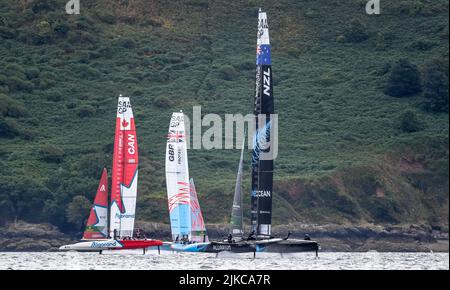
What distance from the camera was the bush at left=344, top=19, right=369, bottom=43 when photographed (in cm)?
12762

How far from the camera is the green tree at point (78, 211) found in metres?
81.4

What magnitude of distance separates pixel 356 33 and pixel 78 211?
178 feet

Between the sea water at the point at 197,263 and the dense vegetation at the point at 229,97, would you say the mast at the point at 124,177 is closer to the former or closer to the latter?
the sea water at the point at 197,263

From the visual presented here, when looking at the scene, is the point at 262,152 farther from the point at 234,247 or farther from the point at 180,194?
the point at 180,194

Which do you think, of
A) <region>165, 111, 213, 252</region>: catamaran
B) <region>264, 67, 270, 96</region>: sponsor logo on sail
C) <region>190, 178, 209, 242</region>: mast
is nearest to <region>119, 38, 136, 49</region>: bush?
<region>165, 111, 213, 252</region>: catamaran

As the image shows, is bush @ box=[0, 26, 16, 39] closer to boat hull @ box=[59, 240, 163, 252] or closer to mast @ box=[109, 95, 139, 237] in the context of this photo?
mast @ box=[109, 95, 139, 237]

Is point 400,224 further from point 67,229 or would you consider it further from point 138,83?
point 138,83

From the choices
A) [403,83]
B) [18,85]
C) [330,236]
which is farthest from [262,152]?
[18,85]

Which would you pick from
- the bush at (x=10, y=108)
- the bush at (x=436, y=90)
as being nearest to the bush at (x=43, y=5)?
the bush at (x=10, y=108)

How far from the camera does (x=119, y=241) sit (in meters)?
60.5

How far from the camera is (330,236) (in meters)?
82.7

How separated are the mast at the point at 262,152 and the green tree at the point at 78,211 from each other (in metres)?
26.8
